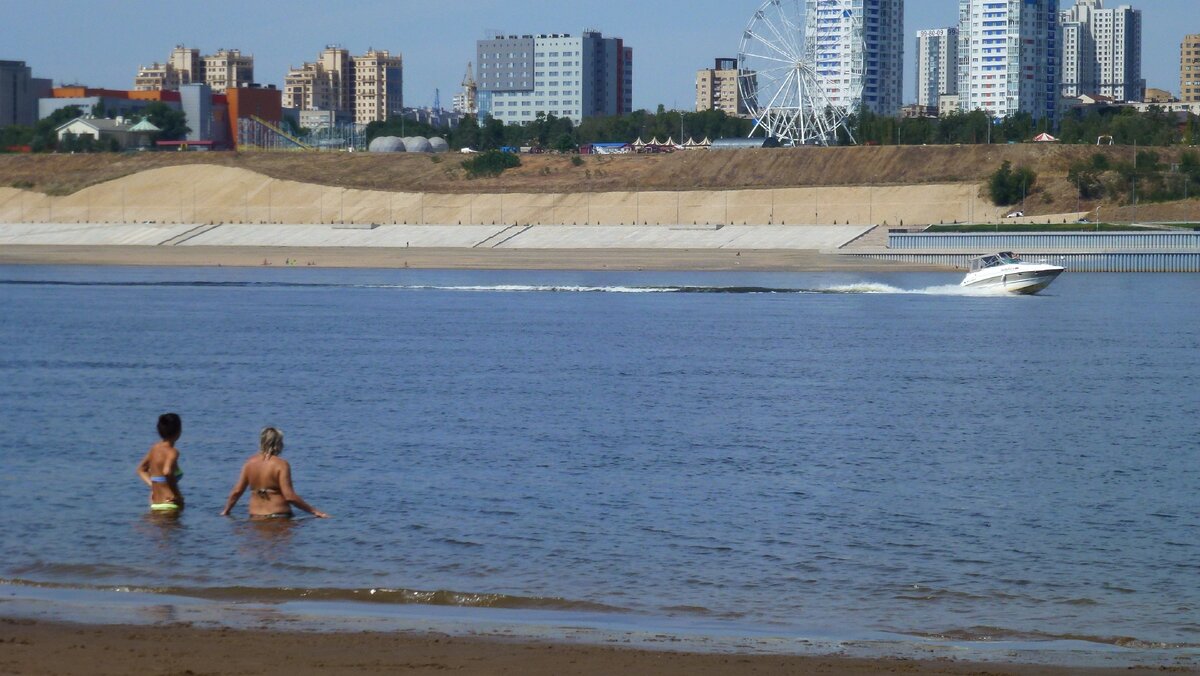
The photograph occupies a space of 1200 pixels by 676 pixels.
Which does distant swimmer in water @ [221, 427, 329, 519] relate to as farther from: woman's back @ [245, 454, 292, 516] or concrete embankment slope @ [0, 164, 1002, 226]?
concrete embankment slope @ [0, 164, 1002, 226]

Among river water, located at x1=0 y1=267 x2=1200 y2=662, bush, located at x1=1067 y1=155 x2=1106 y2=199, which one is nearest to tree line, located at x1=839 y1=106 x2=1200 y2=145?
bush, located at x1=1067 y1=155 x2=1106 y2=199

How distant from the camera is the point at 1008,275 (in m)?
64.4

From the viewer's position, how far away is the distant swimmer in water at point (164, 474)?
17.2 meters

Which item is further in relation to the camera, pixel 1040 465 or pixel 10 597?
pixel 1040 465

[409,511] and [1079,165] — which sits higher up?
[1079,165]

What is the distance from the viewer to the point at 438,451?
79.0 ft

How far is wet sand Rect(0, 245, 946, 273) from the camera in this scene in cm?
9094

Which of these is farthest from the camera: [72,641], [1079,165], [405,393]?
[1079,165]

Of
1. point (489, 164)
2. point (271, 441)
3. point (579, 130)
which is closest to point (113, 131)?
point (579, 130)

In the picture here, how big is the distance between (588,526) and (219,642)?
6685 millimetres

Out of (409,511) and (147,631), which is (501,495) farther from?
(147,631)

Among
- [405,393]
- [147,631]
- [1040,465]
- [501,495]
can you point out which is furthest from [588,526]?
[405,393]

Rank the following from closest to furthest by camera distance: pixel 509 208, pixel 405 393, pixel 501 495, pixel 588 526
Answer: pixel 588 526 < pixel 501 495 < pixel 405 393 < pixel 509 208

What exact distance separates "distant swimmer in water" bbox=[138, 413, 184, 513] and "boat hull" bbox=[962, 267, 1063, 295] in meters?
51.5
